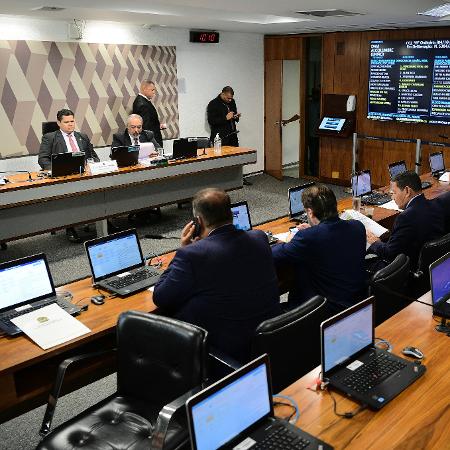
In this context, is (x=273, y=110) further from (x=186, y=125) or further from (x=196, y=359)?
(x=196, y=359)

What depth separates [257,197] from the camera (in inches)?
305

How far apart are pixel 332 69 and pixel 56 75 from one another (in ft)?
13.4

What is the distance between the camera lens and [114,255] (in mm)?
3045

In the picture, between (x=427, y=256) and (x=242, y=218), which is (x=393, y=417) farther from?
(x=242, y=218)

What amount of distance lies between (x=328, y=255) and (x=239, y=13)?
4001mm

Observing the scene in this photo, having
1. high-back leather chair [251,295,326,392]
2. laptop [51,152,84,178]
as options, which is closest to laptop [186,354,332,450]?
high-back leather chair [251,295,326,392]

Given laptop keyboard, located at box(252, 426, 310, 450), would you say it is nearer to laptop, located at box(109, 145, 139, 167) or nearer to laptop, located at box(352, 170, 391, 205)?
laptop, located at box(352, 170, 391, 205)

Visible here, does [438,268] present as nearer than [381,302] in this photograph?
Yes

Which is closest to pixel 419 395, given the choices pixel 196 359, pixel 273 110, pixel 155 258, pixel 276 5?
pixel 196 359

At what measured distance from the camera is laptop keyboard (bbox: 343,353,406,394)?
1.96 metres

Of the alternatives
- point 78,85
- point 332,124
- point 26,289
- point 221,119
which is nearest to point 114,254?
point 26,289

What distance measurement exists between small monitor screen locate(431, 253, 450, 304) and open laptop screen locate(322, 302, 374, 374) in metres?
0.59

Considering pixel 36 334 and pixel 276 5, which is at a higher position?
pixel 276 5

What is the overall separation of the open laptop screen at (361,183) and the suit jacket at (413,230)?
4.19 feet
